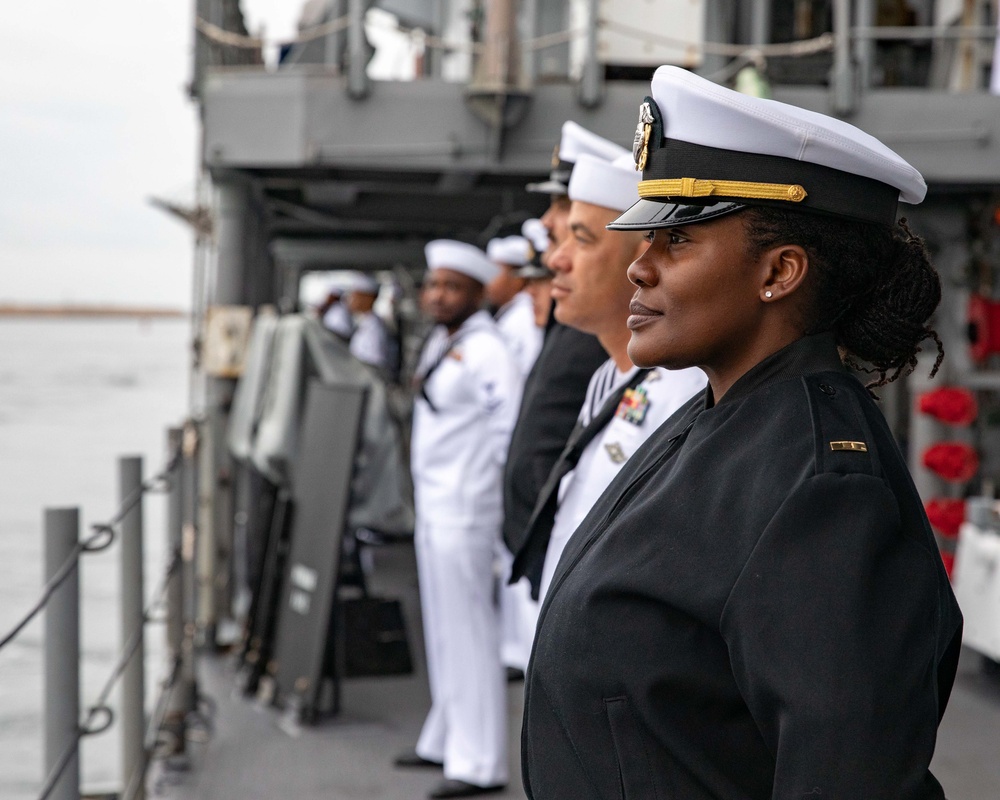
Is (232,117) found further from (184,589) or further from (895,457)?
(895,457)

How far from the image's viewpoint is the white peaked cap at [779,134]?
1.24 metres

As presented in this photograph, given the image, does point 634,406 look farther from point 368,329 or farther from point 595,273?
point 368,329

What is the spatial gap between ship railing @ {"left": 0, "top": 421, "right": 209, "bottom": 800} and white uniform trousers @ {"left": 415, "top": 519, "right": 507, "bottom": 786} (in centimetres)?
87

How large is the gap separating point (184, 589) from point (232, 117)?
2.34m

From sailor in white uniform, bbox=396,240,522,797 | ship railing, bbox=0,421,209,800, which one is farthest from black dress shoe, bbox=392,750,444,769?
ship railing, bbox=0,421,209,800

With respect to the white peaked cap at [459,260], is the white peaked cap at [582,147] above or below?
above

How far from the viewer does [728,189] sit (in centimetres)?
125

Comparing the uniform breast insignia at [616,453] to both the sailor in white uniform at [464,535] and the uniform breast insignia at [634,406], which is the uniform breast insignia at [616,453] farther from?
the sailor in white uniform at [464,535]

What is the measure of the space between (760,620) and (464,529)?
3.13 meters

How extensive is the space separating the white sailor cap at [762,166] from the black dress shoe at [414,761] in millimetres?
3233

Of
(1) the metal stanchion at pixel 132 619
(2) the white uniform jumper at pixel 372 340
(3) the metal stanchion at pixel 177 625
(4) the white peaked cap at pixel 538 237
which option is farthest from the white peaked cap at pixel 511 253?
(2) the white uniform jumper at pixel 372 340

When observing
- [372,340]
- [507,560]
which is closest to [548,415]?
[507,560]

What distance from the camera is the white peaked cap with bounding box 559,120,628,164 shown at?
278 centimetres

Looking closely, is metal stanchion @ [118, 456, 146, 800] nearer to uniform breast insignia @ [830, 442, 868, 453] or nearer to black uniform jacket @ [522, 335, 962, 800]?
black uniform jacket @ [522, 335, 962, 800]
